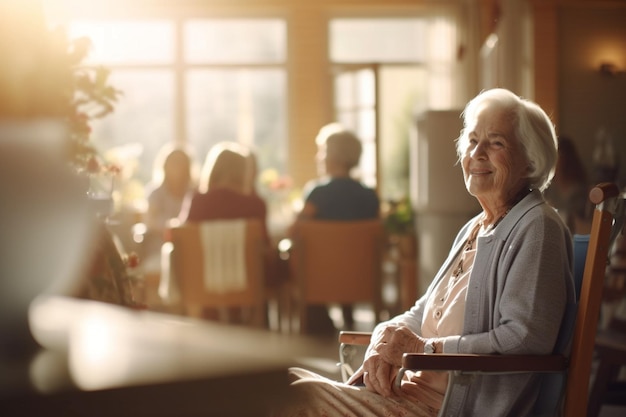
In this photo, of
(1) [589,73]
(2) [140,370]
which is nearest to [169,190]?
(1) [589,73]

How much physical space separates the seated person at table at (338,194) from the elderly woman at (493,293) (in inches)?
147

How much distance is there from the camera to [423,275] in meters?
6.13

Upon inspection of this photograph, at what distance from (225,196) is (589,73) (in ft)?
20.7

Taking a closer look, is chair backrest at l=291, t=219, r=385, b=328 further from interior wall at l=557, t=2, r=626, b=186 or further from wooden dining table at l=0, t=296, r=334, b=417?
interior wall at l=557, t=2, r=626, b=186

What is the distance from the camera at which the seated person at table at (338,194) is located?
19.9 ft

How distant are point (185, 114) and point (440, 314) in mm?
8945

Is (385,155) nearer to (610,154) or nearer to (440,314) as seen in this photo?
(610,154)

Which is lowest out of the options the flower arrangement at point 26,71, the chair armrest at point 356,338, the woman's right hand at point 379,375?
the woman's right hand at point 379,375

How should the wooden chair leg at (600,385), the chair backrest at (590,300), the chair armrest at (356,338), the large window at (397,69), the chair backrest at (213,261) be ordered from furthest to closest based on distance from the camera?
the large window at (397,69)
the chair backrest at (213,261)
the wooden chair leg at (600,385)
the chair armrest at (356,338)
the chair backrest at (590,300)

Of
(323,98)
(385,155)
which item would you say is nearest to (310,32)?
(323,98)

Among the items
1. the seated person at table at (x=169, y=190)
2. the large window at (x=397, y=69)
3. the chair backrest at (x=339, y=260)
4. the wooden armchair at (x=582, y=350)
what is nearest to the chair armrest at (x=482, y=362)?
the wooden armchair at (x=582, y=350)

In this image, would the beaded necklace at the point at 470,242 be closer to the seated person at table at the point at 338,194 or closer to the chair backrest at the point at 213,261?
the chair backrest at the point at 213,261

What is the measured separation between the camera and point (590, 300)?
2.02m

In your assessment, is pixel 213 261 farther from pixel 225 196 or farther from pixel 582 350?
pixel 582 350
